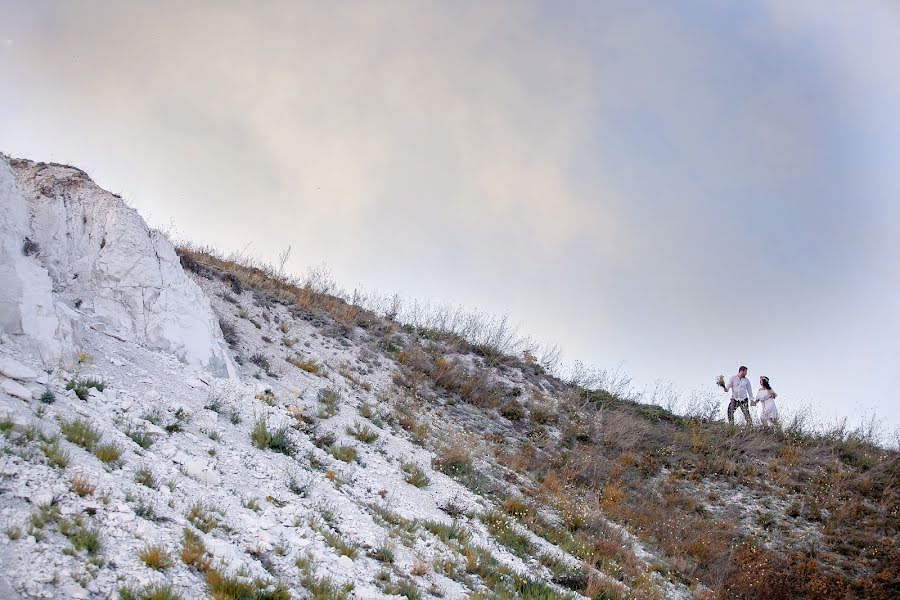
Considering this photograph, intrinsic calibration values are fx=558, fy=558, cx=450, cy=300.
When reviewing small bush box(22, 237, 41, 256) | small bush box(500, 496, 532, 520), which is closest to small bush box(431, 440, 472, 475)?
small bush box(500, 496, 532, 520)

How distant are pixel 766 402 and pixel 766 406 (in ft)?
0.43

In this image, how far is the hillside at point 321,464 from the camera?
16.3 feet

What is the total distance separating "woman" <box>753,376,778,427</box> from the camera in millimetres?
16888

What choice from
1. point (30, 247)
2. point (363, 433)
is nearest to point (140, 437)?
point (363, 433)

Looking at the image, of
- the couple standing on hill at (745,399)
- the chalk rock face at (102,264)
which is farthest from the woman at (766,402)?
the chalk rock face at (102,264)

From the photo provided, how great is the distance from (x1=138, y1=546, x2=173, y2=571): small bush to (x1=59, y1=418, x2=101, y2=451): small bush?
1.64 m

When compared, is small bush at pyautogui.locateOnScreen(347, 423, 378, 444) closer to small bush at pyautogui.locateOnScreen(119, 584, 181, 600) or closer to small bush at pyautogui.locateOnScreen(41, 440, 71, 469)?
small bush at pyautogui.locateOnScreen(41, 440, 71, 469)

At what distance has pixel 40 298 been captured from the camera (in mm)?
7445

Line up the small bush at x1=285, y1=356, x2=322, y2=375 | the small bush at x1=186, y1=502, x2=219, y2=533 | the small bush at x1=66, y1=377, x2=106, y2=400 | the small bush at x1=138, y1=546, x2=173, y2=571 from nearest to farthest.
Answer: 1. the small bush at x1=138, y1=546, x2=173, y2=571
2. the small bush at x1=186, y1=502, x2=219, y2=533
3. the small bush at x1=66, y1=377, x2=106, y2=400
4. the small bush at x1=285, y1=356, x2=322, y2=375

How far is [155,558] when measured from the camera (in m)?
4.41

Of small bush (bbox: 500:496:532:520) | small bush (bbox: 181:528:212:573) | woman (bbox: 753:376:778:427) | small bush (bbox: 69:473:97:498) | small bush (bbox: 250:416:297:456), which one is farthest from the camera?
woman (bbox: 753:376:778:427)

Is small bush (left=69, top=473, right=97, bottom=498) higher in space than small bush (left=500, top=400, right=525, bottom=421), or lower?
lower

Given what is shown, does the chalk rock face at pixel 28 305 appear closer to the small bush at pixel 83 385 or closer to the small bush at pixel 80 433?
the small bush at pixel 83 385

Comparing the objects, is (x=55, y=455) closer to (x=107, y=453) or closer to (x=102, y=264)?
(x=107, y=453)
